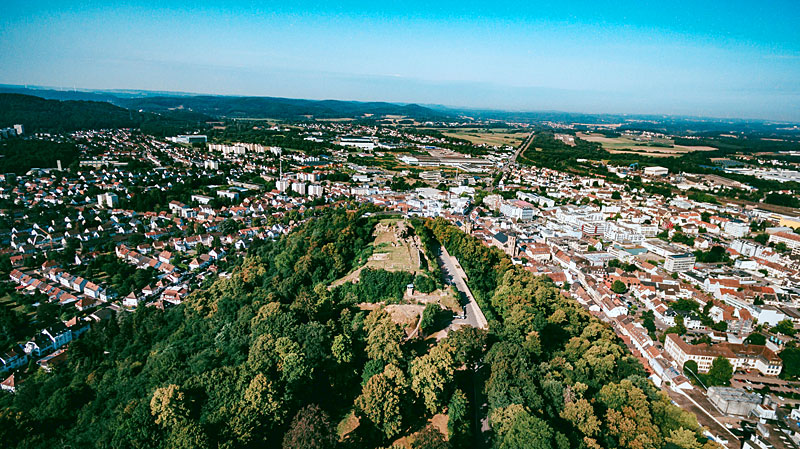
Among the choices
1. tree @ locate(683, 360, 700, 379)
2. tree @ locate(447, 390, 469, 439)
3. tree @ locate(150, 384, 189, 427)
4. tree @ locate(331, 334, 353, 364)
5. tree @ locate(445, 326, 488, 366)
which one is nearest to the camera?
tree @ locate(150, 384, 189, 427)

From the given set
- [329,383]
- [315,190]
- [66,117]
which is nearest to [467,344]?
[329,383]

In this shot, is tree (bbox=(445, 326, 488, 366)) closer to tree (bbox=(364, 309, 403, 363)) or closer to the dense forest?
tree (bbox=(364, 309, 403, 363))

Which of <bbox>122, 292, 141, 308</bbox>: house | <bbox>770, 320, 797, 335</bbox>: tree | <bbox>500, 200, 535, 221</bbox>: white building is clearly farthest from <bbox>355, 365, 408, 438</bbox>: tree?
<bbox>500, 200, 535, 221</bbox>: white building

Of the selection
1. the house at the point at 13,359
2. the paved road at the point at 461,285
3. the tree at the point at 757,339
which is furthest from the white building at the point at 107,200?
the tree at the point at 757,339

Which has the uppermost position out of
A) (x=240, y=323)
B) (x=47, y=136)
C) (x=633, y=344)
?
(x=47, y=136)

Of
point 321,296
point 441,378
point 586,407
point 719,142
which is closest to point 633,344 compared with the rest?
point 586,407

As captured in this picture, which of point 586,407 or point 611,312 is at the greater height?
point 586,407

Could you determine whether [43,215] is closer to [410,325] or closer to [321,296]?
[321,296]
